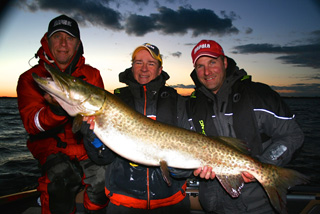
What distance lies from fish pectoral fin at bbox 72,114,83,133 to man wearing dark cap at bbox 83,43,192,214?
0.29 meters

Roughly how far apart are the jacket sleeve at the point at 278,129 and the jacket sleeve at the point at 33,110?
275 centimetres

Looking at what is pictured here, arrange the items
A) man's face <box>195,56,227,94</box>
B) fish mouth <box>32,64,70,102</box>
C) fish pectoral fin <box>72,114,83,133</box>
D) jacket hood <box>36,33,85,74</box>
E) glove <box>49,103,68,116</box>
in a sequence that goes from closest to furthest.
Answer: fish mouth <box>32,64,70,102</box> → fish pectoral fin <box>72,114,83,133</box> → glove <box>49,103,68,116</box> → man's face <box>195,56,227,94</box> → jacket hood <box>36,33,85,74</box>

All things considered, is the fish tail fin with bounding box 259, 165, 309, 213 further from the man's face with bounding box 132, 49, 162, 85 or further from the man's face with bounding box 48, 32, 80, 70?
the man's face with bounding box 48, 32, 80, 70

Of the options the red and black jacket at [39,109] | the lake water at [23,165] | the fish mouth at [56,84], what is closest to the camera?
the fish mouth at [56,84]

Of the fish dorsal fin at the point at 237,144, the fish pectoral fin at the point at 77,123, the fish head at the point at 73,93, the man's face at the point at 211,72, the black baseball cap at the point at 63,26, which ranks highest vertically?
the black baseball cap at the point at 63,26

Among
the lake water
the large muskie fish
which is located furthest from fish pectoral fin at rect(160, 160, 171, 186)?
the lake water

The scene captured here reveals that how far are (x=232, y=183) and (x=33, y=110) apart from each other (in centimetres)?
314

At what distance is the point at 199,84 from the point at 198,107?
474mm

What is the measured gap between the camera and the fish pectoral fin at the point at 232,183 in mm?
2473

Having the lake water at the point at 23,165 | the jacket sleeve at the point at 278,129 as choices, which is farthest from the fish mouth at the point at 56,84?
the lake water at the point at 23,165

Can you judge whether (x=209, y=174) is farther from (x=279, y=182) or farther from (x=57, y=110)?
(x=57, y=110)

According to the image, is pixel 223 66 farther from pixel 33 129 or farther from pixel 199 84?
pixel 33 129

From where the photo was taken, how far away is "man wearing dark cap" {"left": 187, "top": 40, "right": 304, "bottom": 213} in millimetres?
2494

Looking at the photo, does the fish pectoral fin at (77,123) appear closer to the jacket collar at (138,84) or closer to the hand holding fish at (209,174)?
the jacket collar at (138,84)
